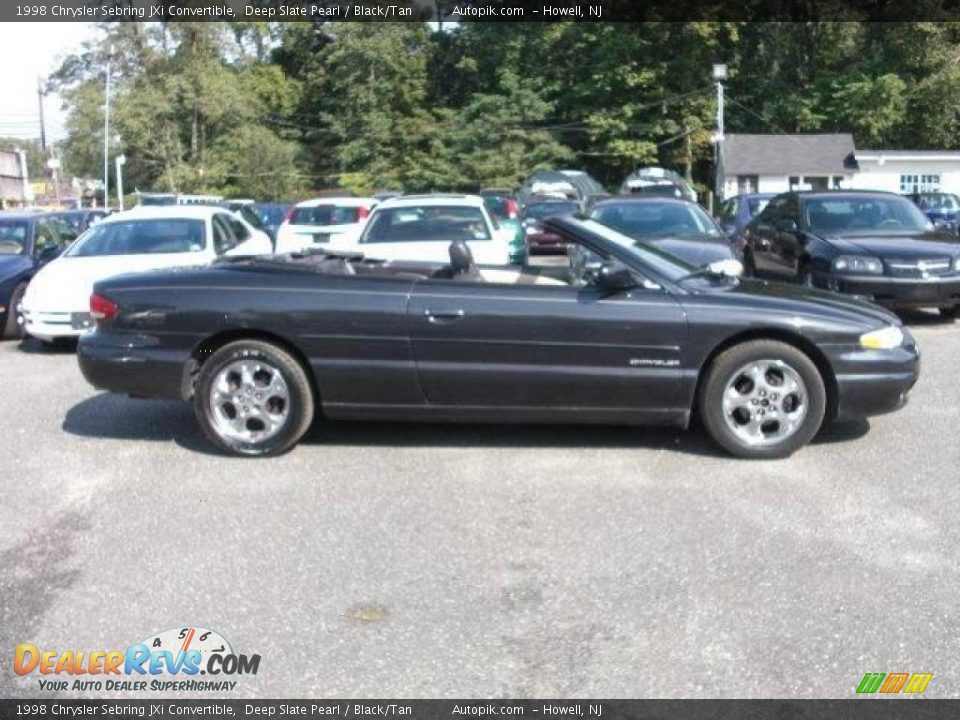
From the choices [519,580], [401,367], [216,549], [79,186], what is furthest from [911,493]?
[79,186]

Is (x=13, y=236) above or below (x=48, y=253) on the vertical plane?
above

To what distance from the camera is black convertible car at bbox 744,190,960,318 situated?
1093cm

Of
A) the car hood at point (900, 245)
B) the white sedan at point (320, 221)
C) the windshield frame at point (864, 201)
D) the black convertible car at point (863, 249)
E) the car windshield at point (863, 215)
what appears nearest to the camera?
the black convertible car at point (863, 249)

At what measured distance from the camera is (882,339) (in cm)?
631

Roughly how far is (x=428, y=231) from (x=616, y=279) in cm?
572

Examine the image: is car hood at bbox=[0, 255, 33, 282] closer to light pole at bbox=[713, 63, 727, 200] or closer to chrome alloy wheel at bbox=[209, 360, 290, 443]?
chrome alloy wheel at bbox=[209, 360, 290, 443]

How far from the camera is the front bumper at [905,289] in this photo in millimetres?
10891

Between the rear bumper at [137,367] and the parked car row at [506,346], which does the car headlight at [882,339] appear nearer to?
the parked car row at [506,346]

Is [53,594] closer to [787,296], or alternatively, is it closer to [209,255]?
[787,296]

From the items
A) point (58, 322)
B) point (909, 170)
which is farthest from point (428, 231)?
point (909, 170)

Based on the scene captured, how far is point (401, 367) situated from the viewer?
629cm

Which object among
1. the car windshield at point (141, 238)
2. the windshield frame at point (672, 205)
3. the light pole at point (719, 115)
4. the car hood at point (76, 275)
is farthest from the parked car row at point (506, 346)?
the light pole at point (719, 115)

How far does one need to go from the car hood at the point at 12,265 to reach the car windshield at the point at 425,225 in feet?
13.4

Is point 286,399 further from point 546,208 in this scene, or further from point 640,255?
point 546,208
